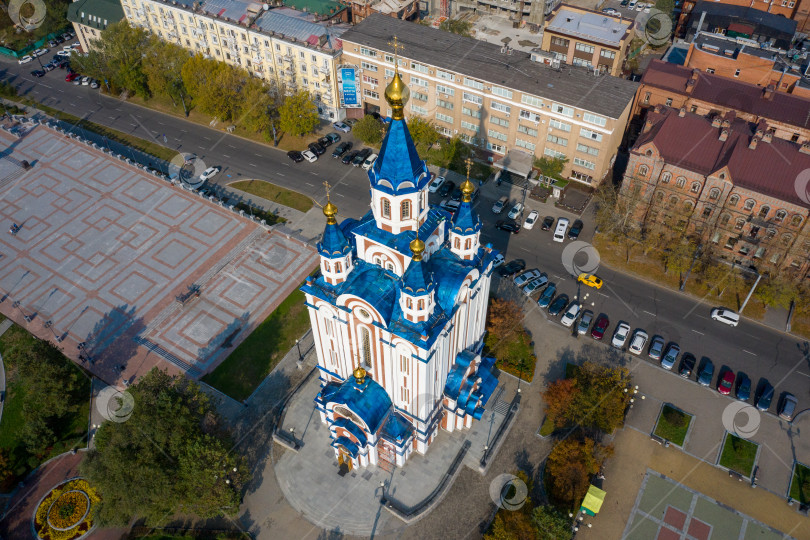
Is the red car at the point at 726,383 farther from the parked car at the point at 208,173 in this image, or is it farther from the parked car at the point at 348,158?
the parked car at the point at 208,173

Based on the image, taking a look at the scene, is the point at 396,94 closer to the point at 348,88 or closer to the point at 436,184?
the point at 436,184

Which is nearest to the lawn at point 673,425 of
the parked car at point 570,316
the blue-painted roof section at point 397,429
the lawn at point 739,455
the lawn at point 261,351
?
the lawn at point 739,455

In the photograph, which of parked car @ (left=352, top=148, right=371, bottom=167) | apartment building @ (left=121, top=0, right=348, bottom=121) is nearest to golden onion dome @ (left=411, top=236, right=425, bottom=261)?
parked car @ (left=352, top=148, right=371, bottom=167)

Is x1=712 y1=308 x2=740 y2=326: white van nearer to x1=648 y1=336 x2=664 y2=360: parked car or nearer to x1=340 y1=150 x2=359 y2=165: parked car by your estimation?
x1=648 y1=336 x2=664 y2=360: parked car

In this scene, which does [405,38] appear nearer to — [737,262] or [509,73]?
[509,73]

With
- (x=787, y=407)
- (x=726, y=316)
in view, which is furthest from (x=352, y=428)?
(x=726, y=316)
